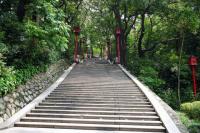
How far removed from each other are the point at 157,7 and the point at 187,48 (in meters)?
4.35

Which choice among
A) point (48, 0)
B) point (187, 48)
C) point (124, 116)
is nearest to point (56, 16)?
point (48, 0)

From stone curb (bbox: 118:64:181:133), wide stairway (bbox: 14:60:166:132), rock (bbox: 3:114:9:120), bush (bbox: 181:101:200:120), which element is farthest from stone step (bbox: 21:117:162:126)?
bush (bbox: 181:101:200:120)

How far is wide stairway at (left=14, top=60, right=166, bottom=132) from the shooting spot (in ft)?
30.2

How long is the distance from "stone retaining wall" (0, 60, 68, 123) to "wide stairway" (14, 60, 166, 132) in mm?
518

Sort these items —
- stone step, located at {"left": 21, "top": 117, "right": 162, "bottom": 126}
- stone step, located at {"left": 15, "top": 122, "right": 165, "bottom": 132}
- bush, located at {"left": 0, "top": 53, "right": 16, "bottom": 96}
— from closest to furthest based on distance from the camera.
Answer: stone step, located at {"left": 15, "top": 122, "right": 165, "bottom": 132}, stone step, located at {"left": 21, "top": 117, "right": 162, "bottom": 126}, bush, located at {"left": 0, "top": 53, "right": 16, "bottom": 96}

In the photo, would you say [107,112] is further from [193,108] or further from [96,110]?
[193,108]

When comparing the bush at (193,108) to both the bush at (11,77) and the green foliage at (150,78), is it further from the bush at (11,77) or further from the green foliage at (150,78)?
the green foliage at (150,78)

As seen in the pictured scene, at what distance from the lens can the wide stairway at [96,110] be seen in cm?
920

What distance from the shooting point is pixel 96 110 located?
10.7 meters

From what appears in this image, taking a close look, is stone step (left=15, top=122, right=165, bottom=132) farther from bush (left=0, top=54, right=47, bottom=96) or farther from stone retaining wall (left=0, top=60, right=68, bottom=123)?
bush (left=0, top=54, right=47, bottom=96)

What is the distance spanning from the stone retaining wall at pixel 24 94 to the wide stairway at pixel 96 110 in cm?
52

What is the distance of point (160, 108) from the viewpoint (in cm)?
1048

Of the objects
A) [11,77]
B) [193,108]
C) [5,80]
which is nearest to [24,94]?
[11,77]

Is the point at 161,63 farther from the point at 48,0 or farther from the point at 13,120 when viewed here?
the point at 13,120
